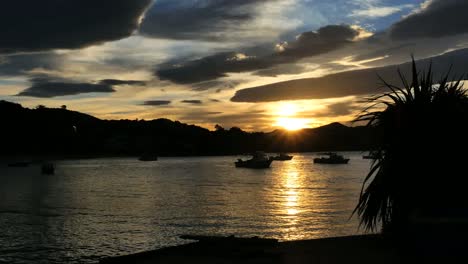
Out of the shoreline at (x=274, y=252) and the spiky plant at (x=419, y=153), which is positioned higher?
the spiky plant at (x=419, y=153)

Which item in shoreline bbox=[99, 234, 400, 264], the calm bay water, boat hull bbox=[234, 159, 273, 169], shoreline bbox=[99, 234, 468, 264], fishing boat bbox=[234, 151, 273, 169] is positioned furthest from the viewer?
fishing boat bbox=[234, 151, 273, 169]

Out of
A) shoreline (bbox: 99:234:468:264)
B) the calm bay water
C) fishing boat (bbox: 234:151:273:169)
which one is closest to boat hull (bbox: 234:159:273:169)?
fishing boat (bbox: 234:151:273:169)

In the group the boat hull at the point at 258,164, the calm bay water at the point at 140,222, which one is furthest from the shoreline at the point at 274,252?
the boat hull at the point at 258,164

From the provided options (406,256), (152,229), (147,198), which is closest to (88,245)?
(152,229)

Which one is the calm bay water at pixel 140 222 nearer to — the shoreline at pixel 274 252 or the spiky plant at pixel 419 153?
the shoreline at pixel 274 252

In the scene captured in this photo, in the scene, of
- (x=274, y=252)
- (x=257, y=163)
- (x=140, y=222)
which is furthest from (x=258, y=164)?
(x=274, y=252)

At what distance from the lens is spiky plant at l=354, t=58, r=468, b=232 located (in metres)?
14.9

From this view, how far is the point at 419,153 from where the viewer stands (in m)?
15.0

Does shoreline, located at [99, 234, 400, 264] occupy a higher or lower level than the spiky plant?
lower

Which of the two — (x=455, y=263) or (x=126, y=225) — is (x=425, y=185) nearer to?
(x=455, y=263)

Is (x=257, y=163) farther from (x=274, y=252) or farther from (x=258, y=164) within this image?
(x=274, y=252)

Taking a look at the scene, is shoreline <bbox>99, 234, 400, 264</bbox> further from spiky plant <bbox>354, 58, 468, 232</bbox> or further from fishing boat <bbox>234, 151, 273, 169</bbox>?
fishing boat <bbox>234, 151, 273, 169</bbox>

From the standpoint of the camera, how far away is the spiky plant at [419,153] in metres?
14.9

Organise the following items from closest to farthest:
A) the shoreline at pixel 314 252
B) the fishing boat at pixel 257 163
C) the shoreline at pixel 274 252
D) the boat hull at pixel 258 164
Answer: the shoreline at pixel 314 252
the shoreline at pixel 274 252
the boat hull at pixel 258 164
the fishing boat at pixel 257 163
